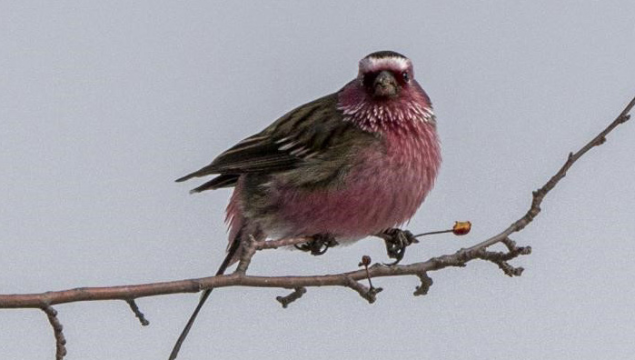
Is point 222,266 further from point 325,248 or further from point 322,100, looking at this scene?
point 322,100

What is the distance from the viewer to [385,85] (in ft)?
26.2

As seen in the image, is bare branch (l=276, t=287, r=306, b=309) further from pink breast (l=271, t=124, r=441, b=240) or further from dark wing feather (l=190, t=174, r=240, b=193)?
dark wing feather (l=190, t=174, r=240, b=193)

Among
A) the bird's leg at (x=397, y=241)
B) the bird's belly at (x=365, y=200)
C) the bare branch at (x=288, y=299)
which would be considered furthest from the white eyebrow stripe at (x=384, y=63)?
the bare branch at (x=288, y=299)

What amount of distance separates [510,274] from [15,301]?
9.14 feet

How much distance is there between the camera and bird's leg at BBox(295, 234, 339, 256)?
779 cm

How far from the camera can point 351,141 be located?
8.04m

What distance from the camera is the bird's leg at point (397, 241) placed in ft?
26.2

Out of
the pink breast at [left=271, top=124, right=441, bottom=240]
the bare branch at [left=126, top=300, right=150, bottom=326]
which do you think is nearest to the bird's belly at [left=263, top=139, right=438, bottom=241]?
the pink breast at [left=271, top=124, right=441, bottom=240]

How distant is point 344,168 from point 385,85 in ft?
2.31

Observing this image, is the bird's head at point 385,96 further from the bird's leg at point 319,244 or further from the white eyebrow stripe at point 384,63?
the bird's leg at point 319,244

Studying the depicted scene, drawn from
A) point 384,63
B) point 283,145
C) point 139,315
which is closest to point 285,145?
point 283,145

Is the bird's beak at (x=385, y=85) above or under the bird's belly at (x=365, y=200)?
above

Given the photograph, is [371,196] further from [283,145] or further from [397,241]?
[283,145]

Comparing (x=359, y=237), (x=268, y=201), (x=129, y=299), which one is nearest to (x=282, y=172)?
(x=268, y=201)
